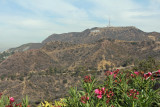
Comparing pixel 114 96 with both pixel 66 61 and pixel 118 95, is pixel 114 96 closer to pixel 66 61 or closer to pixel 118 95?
pixel 118 95

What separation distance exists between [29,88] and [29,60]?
43.8 meters

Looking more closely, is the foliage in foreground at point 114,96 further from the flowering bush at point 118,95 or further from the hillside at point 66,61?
the hillside at point 66,61

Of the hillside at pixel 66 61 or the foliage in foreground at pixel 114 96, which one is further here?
the hillside at pixel 66 61

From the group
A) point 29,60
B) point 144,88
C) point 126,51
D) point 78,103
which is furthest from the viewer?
point 126,51

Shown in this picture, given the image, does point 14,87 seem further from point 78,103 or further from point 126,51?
point 126,51

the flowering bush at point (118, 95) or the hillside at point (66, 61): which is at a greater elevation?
the flowering bush at point (118, 95)

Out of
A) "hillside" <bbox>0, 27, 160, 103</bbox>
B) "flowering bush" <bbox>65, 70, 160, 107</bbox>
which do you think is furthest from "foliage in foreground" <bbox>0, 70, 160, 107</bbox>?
"hillside" <bbox>0, 27, 160, 103</bbox>

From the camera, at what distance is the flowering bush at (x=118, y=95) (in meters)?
4.16

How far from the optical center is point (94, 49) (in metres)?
108

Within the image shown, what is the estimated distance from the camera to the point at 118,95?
16.9ft

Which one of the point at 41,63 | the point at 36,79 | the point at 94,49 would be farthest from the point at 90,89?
the point at 94,49

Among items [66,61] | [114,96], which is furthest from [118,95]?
[66,61]

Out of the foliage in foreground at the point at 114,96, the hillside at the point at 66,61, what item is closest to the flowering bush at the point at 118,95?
the foliage in foreground at the point at 114,96

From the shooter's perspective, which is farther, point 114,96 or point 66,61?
point 66,61
